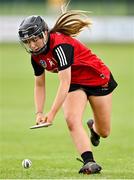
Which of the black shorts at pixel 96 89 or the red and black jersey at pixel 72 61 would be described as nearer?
the red and black jersey at pixel 72 61

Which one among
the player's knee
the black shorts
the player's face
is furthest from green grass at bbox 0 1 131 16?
the player's face

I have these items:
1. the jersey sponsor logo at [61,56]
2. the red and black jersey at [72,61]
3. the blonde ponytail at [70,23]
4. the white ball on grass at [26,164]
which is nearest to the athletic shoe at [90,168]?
the white ball on grass at [26,164]

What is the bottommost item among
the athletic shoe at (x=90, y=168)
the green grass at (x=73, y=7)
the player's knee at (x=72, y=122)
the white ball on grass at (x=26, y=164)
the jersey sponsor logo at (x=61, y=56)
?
the athletic shoe at (x=90, y=168)

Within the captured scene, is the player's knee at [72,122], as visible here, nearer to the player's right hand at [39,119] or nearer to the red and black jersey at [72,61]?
the player's right hand at [39,119]

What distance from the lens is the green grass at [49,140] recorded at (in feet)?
31.8

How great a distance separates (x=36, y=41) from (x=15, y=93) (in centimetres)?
1482

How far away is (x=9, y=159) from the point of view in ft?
36.8

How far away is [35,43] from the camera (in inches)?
357

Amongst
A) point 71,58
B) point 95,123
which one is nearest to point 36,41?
point 71,58

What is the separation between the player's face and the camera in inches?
356

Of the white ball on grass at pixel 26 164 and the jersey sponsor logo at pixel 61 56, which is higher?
the jersey sponsor logo at pixel 61 56

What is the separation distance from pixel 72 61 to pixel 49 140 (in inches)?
204

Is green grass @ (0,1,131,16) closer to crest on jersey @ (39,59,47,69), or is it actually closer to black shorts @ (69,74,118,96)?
black shorts @ (69,74,118,96)

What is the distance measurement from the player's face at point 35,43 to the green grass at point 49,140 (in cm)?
149
